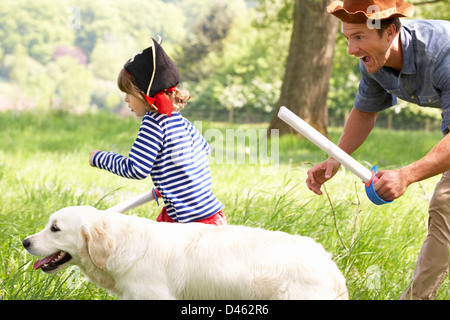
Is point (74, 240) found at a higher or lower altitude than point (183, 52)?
higher

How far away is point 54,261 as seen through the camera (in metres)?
2.46

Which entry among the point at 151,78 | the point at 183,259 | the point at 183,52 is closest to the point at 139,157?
the point at 151,78

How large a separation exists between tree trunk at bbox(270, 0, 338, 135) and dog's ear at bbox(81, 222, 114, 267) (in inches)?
367

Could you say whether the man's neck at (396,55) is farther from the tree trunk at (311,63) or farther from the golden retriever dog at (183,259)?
the tree trunk at (311,63)

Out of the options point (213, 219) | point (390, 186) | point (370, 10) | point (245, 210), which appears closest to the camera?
point (390, 186)

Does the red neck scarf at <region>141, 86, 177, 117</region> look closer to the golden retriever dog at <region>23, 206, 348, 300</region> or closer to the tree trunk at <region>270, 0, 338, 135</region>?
the golden retriever dog at <region>23, 206, 348, 300</region>

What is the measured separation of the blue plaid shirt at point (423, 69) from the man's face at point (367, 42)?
5.3 inches

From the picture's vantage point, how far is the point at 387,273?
3.64 m

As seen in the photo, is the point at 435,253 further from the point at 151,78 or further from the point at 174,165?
the point at 151,78

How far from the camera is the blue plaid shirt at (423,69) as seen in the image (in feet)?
9.49

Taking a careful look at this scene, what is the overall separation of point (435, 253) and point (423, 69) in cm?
108

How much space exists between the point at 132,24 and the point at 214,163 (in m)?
69.1

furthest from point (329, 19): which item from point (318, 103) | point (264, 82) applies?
point (264, 82)
